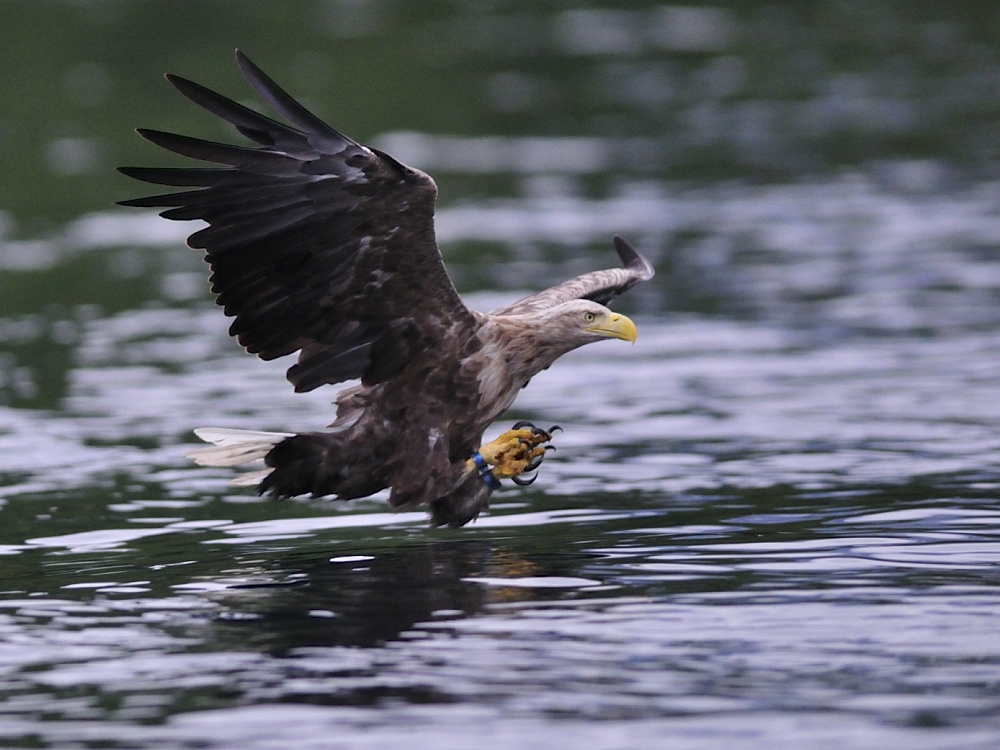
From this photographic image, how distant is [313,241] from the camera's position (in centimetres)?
696

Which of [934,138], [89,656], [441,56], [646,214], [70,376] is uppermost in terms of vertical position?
[441,56]

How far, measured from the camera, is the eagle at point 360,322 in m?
6.76

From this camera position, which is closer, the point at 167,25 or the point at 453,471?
the point at 453,471

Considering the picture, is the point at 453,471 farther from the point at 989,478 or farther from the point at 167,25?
the point at 167,25

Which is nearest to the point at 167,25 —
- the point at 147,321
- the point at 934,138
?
the point at 934,138

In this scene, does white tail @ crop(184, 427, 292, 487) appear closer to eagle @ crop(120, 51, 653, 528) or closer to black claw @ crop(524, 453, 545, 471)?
eagle @ crop(120, 51, 653, 528)

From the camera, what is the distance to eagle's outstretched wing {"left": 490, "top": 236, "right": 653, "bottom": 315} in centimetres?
817

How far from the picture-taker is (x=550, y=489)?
8758mm

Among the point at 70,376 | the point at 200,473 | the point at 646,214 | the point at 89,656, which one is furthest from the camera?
the point at 646,214

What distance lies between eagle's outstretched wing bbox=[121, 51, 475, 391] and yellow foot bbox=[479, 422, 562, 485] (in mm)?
485

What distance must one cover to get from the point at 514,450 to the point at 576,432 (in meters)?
2.38

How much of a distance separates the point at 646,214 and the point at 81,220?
190 inches

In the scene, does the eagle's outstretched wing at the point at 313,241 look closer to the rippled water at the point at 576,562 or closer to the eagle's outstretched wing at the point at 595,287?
the eagle's outstretched wing at the point at 595,287

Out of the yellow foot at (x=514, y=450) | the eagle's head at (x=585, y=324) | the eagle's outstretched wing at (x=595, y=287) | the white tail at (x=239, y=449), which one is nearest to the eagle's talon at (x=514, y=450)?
the yellow foot at (x=514, y=450)
